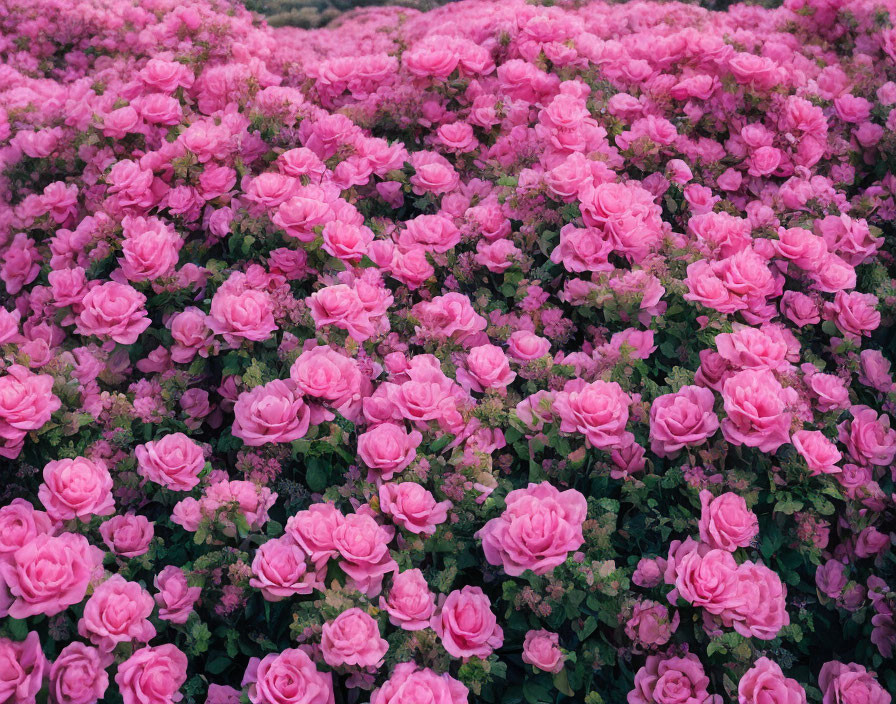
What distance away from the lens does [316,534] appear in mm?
2061

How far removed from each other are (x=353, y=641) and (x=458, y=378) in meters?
0.99

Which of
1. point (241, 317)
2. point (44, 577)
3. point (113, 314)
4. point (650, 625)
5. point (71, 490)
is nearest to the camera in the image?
point (44, 577)

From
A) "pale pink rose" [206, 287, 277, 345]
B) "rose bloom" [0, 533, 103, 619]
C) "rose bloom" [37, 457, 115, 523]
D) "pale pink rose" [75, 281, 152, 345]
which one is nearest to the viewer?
"rose bloom" [0, 533, 103, 619]

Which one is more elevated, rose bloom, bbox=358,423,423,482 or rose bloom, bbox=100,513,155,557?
rose bloom, bbox=358,423,423,482

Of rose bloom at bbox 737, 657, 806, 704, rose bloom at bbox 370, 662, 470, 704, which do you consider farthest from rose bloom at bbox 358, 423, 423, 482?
rose bloom at bbox 737, 657, 806, 704

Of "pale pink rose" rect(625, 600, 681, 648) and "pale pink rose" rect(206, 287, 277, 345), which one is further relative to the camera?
"pale pink rose" rect(206, 287, 277, 345)

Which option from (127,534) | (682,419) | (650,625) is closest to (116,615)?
(127,534)

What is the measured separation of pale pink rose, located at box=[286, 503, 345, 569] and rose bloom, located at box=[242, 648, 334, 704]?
247 millimetres

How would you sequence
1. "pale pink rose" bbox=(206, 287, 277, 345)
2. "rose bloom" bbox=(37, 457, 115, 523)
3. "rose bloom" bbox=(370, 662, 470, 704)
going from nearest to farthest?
"rose bloom" bbox=(370, 662, 470, 704)
"rose bloom" bbox=(37, 457, 115, 523)
"pale pink rose" bbox=(206, 287, 277, 345)

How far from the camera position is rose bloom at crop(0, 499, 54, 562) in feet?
6.95

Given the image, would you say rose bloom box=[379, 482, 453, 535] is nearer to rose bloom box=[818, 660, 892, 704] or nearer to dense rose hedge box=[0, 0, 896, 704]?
dense rose hedge box=[0, 0, 896, 704]

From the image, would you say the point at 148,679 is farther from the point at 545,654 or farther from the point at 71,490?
the point at 545,654

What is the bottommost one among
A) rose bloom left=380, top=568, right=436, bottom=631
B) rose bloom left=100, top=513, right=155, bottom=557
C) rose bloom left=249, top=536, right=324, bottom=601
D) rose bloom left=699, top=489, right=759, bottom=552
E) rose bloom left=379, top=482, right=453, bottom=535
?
rose bloom left=100, top=513, right=155, bottom=557

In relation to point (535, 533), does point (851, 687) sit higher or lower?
lower
